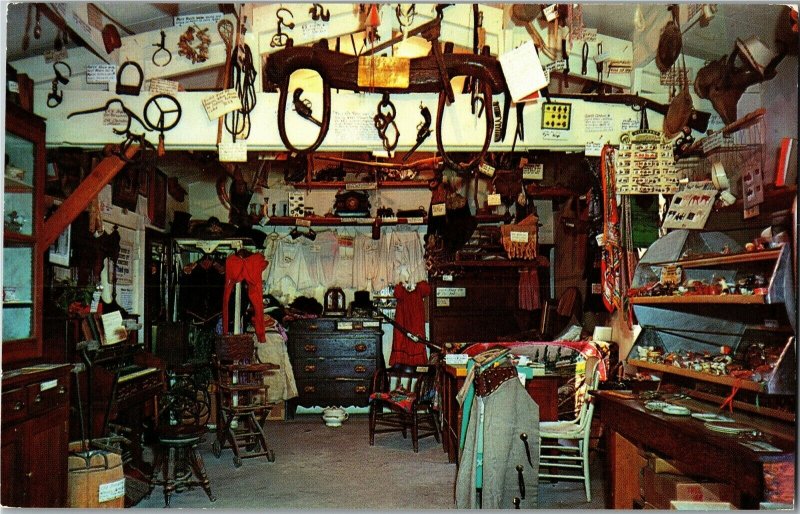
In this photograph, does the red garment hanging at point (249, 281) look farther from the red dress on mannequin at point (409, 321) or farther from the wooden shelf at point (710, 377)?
the wooden shelf at point (710, 377)

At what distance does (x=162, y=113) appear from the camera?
14.7 ft

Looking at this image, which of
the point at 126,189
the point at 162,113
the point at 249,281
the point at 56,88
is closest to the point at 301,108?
the point at 162,113

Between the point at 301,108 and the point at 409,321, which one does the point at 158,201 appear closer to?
the point at 409,321

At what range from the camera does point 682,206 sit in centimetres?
451

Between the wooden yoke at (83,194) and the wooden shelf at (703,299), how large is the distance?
12.4 feet

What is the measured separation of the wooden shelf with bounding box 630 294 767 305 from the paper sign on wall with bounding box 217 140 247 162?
2.98 meters

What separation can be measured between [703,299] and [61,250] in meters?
4.93

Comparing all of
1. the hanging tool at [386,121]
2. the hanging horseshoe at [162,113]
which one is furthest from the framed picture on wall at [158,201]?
the hanging tool at [386,121]

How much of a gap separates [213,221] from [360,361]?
108 inches

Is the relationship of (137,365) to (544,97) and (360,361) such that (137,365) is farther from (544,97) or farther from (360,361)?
(544,97)

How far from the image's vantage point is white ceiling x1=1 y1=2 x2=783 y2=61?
3.69 meters

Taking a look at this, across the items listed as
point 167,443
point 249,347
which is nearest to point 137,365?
point 249,347

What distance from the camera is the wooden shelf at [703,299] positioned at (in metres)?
3.46

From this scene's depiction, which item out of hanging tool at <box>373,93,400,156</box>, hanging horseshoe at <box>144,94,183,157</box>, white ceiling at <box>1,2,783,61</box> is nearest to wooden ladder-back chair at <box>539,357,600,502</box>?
hanging tool at <box>373,93,400,156</box>
